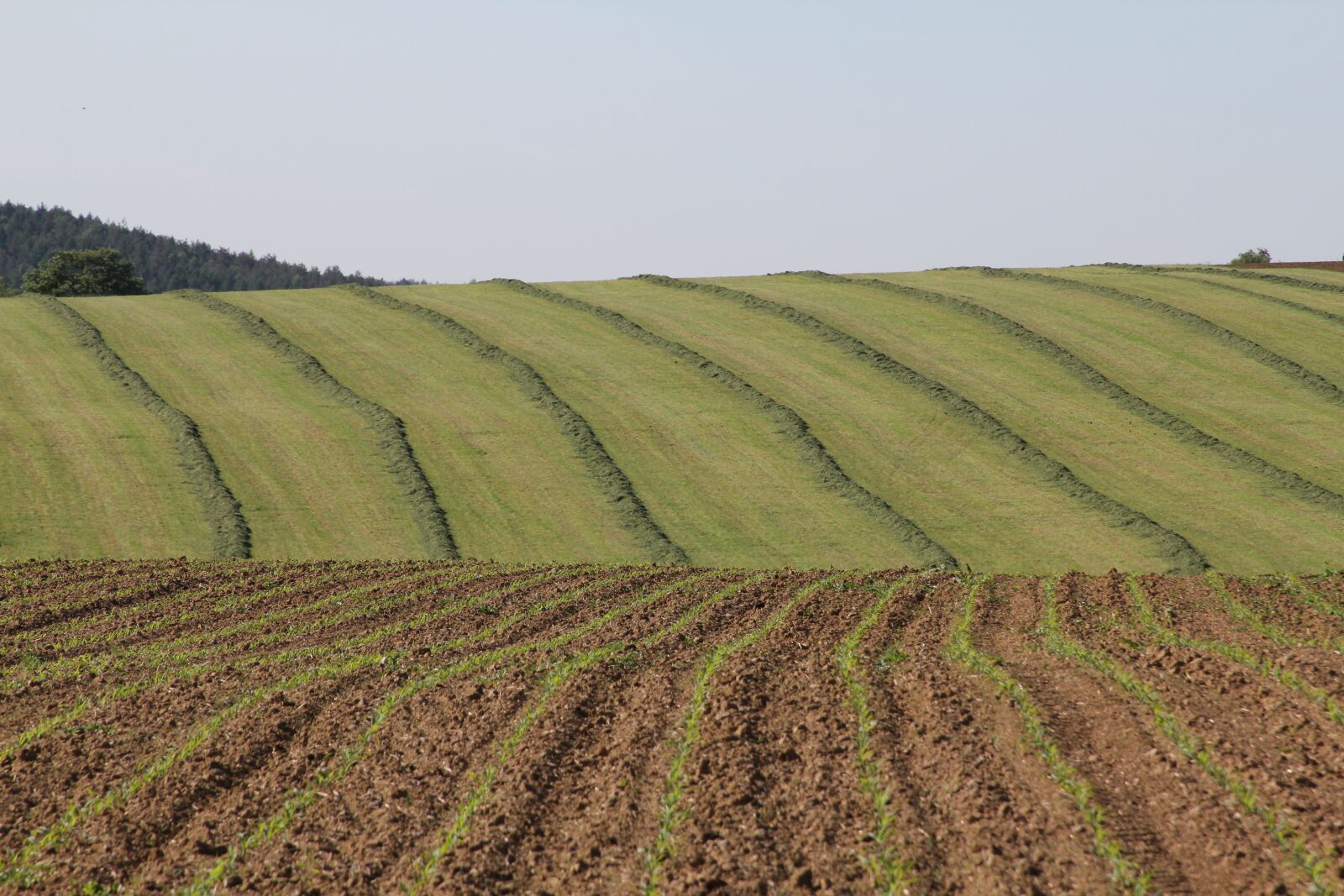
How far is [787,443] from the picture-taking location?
3503 centimetres

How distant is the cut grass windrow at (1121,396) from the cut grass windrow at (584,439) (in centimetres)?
1634

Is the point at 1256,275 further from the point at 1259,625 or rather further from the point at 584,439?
the point at 1259,625

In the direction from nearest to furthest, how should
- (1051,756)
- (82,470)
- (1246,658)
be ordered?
(1051,756)
(1246,658)
(82,470)

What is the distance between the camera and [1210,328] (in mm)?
45688

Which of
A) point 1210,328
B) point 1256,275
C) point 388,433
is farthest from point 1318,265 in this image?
point 388,433

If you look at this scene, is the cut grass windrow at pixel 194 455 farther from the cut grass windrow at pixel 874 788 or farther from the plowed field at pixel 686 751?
the cut grass windrow at pixel 874 788

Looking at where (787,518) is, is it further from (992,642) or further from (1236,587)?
(992,642)

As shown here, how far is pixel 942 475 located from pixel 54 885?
1068 inches

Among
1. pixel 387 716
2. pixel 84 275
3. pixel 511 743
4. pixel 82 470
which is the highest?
pixel 84 275

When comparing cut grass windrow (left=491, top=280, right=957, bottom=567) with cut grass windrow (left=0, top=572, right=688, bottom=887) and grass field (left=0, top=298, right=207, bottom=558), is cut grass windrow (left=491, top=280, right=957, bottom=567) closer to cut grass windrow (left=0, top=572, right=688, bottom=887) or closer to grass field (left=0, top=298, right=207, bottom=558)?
cut grass windrow (left=0, top=572, right=688, bottom=887)

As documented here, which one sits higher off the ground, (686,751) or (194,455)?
(686,751)

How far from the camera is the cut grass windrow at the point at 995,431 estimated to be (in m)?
27.7

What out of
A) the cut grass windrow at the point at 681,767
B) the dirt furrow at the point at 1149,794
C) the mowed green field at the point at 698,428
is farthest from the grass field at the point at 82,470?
the dirt furrow at the point at 1149,794

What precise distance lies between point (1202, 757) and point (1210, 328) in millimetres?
39960
